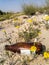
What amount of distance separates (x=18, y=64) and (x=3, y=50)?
0.92 metres

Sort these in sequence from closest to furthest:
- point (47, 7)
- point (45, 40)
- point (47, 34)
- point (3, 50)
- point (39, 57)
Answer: point (39, 57) < point (3, 50) < point (45, 40) < point (47, 34) < point (47, 7)

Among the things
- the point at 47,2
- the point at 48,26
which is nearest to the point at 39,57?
the point at 48,26

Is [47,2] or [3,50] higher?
[47,2]

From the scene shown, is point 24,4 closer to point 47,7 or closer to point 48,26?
point 47,7

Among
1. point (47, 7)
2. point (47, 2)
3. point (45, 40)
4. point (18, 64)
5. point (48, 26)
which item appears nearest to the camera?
point (18, 64)

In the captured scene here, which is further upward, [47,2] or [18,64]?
[47,2]

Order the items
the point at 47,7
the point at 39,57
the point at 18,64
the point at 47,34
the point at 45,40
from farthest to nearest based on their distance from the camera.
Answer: the point at 47,7 → the point at 47,34 → the point at 45,40 → the point at 39,57 → the point at 18,64

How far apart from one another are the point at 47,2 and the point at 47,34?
4.10m

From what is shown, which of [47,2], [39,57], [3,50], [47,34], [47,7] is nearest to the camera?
[39,57]

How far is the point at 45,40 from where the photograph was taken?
589 centimetres

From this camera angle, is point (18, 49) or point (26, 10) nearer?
point (18, 49)

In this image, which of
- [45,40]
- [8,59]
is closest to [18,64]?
[8,59]

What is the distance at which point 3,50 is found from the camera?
5352 millimetres

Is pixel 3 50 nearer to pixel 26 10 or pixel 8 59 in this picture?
pixel 8 59
